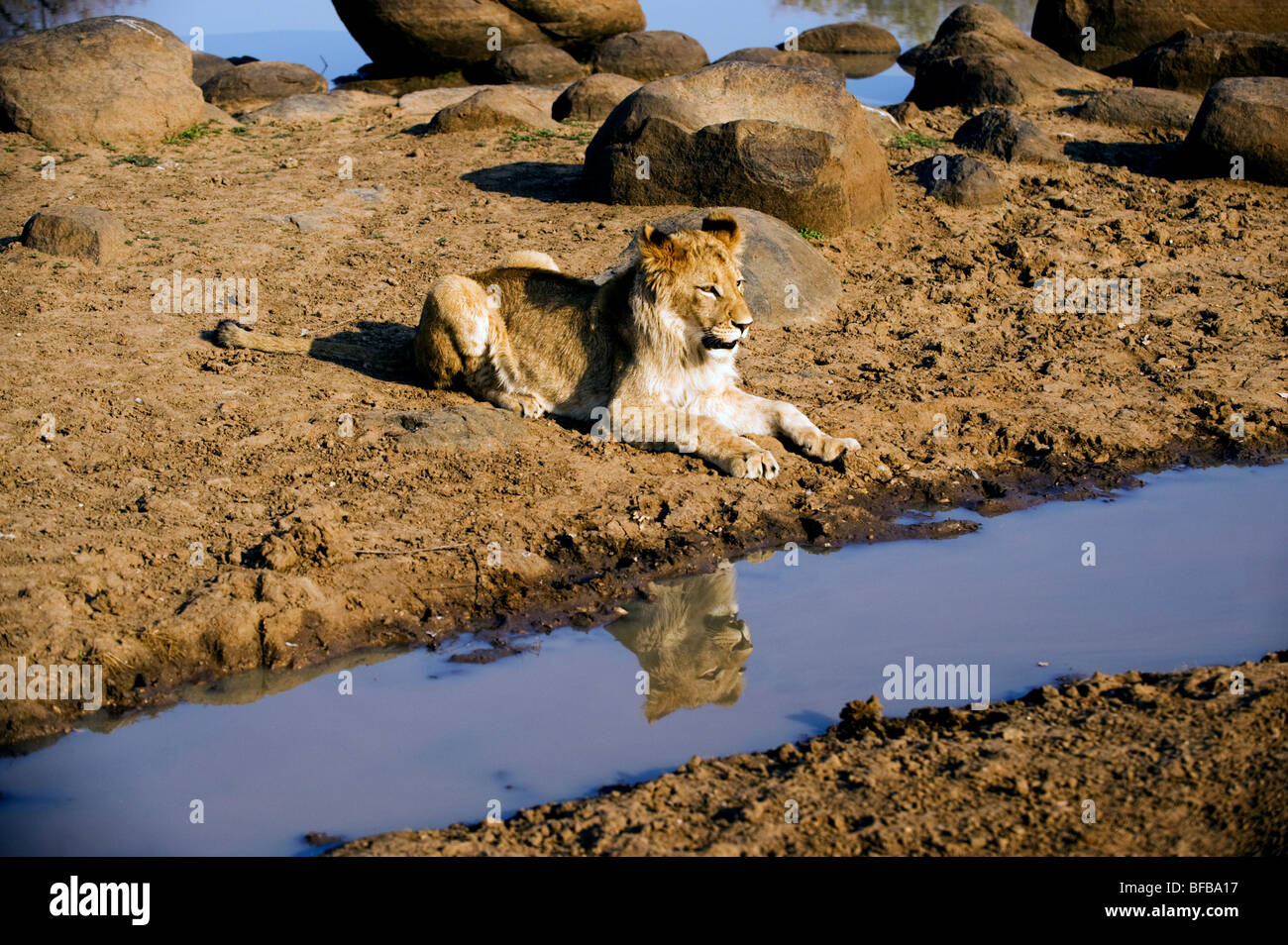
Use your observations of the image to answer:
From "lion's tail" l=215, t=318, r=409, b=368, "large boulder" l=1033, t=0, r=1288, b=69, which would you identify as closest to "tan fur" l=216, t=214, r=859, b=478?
"lion's tail" l=215, t=318, r=409, b=368

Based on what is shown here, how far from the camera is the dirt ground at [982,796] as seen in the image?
14.7ft

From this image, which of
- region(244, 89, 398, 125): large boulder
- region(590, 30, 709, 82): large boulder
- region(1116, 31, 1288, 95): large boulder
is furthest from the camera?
region(590, 30, 709, 82): large boulder

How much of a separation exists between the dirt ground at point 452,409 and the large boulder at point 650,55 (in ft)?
26.1

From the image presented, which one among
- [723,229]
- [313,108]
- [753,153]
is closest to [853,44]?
[313,108]

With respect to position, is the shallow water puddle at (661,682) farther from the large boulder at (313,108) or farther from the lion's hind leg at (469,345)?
the large boulder at (313,108)

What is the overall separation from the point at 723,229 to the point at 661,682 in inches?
127

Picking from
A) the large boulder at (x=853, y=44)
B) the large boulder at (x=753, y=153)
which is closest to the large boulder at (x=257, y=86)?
the large boulder at (x=753, y=153)

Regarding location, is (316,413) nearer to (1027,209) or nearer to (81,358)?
(81,358)

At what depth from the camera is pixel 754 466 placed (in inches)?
312

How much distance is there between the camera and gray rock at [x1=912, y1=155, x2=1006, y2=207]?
1291 cm

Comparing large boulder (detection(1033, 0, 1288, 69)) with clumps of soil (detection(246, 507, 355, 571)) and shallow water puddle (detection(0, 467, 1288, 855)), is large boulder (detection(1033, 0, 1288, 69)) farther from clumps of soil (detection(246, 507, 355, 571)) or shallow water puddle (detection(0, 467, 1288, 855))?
clumps of soil (detection(246, 507, 355, 571))

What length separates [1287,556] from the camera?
750cm

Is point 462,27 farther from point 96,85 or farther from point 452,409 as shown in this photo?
point 452,409

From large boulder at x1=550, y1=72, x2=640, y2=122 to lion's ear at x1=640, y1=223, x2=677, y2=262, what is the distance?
8740 mm
